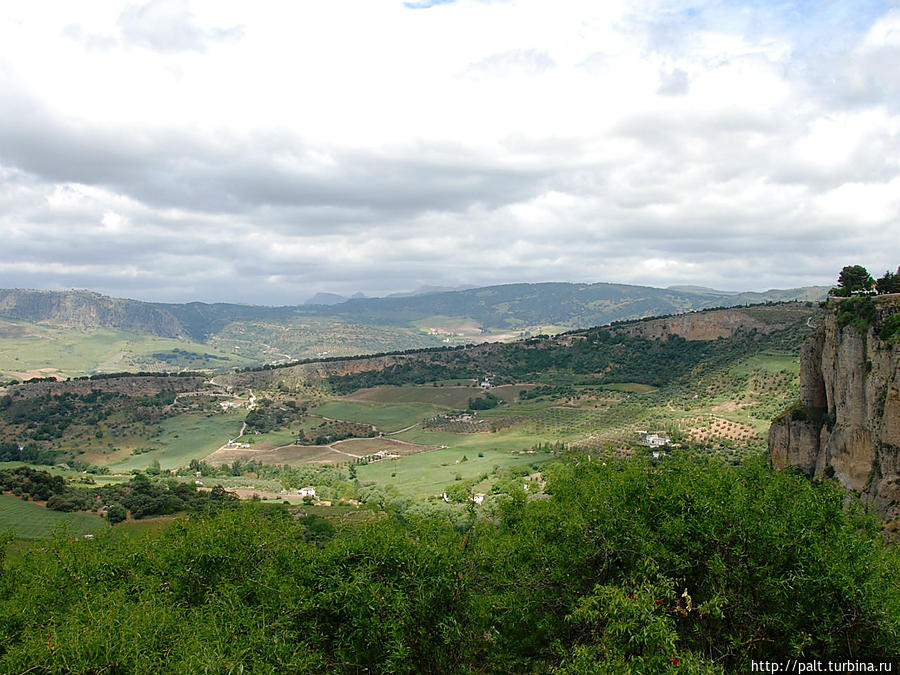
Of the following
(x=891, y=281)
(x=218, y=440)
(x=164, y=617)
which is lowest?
(x=218, y=440)

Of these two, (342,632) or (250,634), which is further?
(342,632)

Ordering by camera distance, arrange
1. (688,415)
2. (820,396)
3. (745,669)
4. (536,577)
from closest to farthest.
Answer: (745,669), (536,577), (820,396), (688,415)

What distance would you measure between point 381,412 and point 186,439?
51706 millimetres

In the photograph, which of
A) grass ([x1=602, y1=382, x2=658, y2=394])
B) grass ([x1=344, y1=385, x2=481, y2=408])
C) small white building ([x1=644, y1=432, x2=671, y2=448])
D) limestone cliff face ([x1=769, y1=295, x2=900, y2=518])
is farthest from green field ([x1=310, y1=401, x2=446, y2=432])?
limestone cliff face ([x1=769, y1=295, x2=900, y2=518])

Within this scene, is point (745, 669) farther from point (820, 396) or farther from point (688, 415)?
point (688, 415)

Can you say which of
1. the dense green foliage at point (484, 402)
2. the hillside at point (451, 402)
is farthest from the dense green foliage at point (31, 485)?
the dense green foliage at point (484, 402)

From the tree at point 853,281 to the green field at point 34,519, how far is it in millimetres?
78934

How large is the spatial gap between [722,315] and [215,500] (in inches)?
6235

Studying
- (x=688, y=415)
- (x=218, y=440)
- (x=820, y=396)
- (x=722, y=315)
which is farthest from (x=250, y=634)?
(x=722, y=315)

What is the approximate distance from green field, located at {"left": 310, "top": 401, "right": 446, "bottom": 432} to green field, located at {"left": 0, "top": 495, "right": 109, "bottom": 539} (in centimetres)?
8263

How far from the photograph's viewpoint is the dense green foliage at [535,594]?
46.9 feet

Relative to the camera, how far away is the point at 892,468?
3141 centimetres

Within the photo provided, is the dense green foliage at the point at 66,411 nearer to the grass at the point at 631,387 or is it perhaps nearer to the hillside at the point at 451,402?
the hillside at the point at 451,402

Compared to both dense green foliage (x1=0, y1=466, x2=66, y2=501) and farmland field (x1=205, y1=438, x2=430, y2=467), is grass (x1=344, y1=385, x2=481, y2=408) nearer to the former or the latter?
farmland field (x1=205, y1=438, x2=430, y2=467)
